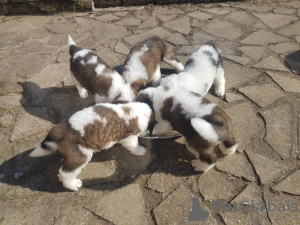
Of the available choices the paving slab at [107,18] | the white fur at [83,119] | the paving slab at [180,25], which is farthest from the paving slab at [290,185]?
the paving slab at [107,18]

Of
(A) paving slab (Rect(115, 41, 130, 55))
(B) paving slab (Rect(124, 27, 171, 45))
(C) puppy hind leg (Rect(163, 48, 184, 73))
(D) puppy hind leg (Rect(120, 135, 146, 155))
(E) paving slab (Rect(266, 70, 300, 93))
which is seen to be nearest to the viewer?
(D) puppy hind leg (Rect(120, 135, 146, 155))

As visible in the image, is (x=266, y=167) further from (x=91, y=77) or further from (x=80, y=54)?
(x=80, y=54)

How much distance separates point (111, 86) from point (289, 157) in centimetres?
257

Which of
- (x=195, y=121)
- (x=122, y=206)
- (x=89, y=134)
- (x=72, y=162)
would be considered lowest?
(x=122, y=206)

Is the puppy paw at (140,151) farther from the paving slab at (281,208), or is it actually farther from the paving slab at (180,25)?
the paving slab at (180,25)

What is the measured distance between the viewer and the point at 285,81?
171 inches

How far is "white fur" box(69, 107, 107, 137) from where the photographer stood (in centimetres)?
274

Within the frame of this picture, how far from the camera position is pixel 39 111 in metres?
4.00

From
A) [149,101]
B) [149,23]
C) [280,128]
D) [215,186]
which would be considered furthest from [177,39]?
[215,186]

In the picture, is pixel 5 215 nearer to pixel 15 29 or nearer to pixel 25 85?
pixel 25 85

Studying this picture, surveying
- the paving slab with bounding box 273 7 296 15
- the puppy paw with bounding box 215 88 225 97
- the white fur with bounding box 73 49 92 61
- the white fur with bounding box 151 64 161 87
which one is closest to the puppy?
the puppy paw with bounding box 215 88 225 97

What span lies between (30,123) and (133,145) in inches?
66.2

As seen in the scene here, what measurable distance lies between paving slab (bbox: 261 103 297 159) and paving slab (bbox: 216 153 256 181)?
1.59 ft

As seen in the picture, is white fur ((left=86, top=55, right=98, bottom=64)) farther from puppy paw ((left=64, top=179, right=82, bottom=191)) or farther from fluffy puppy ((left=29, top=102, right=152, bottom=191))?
puppy paw ((left=64, top=179, right=82, bottom=191))
